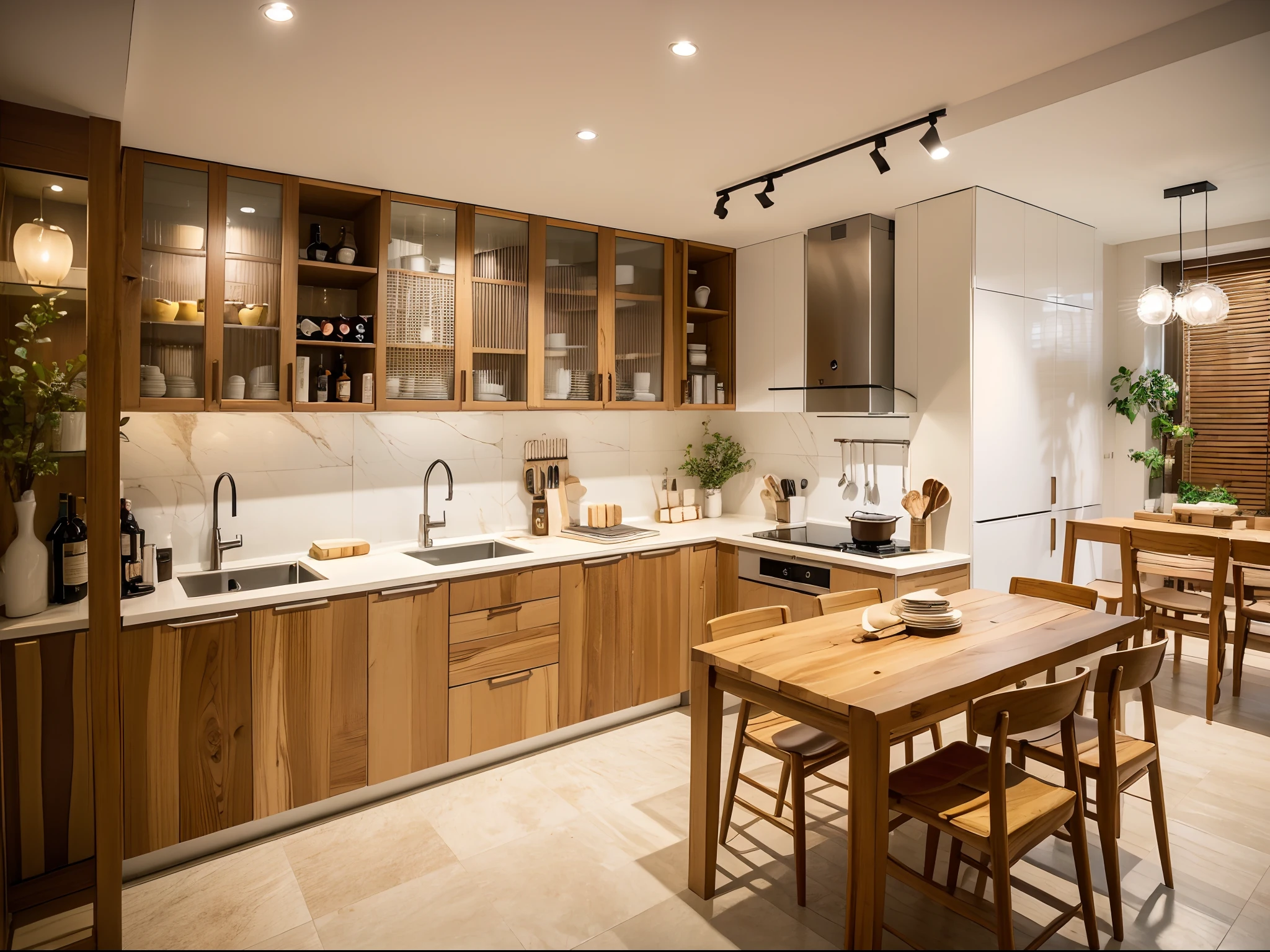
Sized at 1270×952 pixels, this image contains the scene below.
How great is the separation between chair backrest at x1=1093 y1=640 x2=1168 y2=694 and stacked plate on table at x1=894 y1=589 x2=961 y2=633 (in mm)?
432

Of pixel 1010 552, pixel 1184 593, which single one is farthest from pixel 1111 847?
pixel 1184 593

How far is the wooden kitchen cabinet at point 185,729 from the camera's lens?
241 cm

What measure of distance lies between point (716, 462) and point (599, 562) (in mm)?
1506

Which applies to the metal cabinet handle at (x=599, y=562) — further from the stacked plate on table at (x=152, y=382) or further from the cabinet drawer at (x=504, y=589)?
the stacked plate on table at (x=152, y=382)

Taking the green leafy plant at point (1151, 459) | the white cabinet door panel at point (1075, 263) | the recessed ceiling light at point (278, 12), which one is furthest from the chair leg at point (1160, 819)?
the recessed ceiling light at point (278, 12)

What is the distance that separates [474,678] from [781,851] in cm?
138

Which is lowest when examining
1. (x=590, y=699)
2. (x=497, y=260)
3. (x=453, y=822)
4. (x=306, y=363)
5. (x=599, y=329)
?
(x=453, y=822)

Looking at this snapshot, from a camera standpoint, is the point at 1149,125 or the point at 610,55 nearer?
the point at 610,55

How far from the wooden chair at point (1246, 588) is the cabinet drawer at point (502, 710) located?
Answer: 3.15 m

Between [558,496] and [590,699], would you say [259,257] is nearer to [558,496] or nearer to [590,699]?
[558,496]

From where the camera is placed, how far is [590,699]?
352 cm

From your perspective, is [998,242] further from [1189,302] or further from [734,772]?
[734,772]

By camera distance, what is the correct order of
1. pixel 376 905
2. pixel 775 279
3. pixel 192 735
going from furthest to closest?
pixel 775 279 → pixel 192 735 → pixel 376 905

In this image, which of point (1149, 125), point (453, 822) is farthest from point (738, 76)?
point (453, 822)
